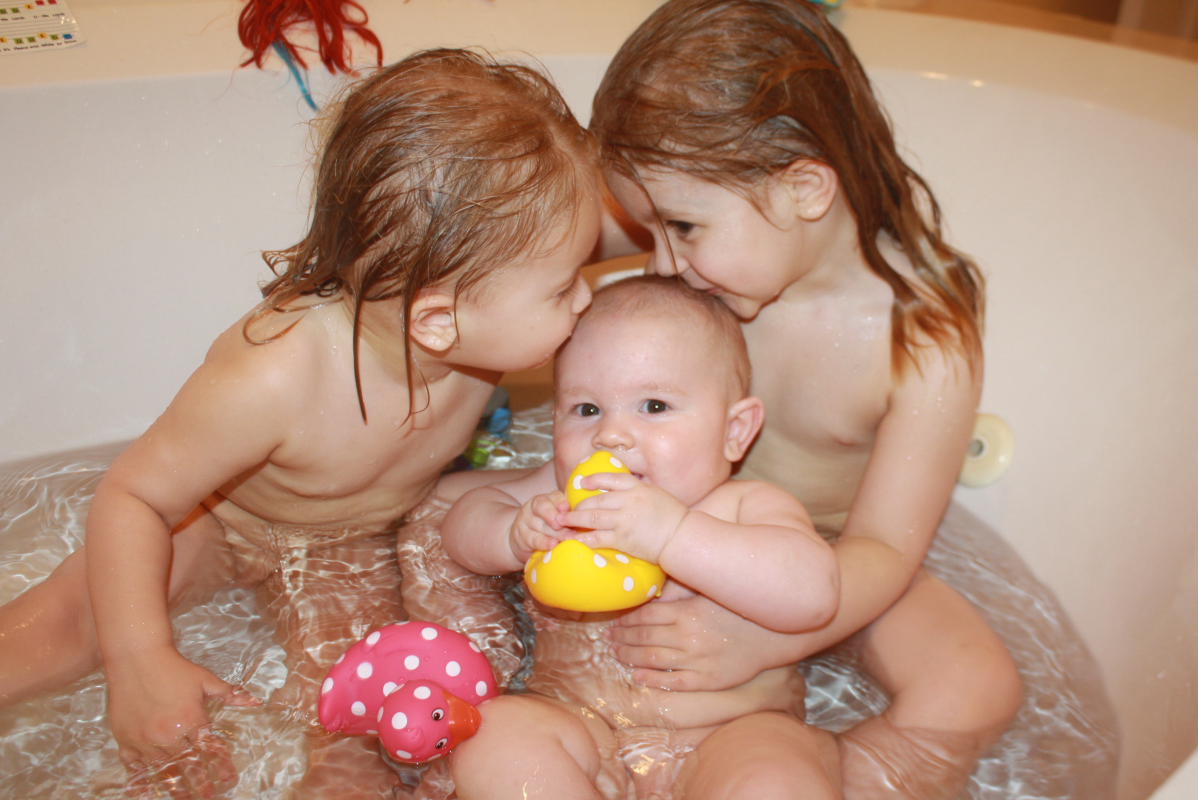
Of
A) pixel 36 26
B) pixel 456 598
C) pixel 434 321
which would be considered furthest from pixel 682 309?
pixel 36 26

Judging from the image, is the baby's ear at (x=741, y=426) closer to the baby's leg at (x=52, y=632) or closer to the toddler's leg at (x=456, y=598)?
the toddler's leg at (x=456, y=598)

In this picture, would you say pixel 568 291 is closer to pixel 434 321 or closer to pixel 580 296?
pixel 580 296

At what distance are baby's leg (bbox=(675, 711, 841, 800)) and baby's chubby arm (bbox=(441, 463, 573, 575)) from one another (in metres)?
0.24

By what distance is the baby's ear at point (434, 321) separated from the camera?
40.3 inches

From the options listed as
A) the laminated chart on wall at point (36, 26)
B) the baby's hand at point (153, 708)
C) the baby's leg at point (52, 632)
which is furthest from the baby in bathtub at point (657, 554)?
the laminated chart on wall at point (36, 26)

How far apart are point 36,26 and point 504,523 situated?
2.95ft

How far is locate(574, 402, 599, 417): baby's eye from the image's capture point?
3.66 ft

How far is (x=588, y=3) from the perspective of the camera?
161cm

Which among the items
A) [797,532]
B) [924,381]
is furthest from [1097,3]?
[797,532]

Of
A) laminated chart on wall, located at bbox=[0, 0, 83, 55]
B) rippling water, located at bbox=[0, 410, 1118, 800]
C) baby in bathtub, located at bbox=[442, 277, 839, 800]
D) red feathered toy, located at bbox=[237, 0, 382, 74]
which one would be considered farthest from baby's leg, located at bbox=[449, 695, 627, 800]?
laminated chart on wall, located at bbox=[0, 0, 83, 55]

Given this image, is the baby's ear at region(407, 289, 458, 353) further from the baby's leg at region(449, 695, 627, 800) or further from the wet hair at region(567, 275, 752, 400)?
the baby's leg at region(449, 695, 627, 800)

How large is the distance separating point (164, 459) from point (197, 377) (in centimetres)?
8

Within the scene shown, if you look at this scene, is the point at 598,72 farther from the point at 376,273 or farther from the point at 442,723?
the point at 442,723

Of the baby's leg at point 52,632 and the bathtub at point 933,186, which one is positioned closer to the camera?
the baby's leg at point 52,632
